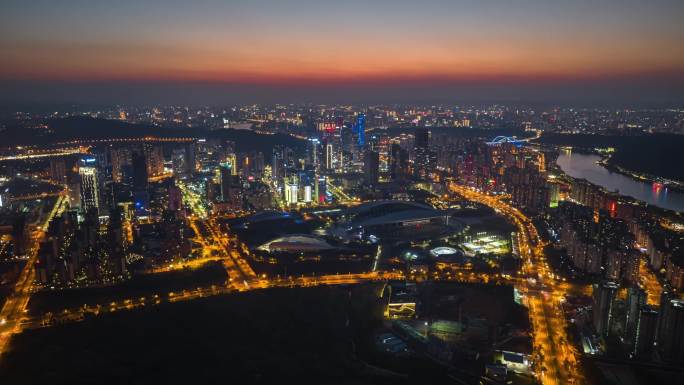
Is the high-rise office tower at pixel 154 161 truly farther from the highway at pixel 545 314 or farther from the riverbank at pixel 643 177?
the riverbank at pixel 643 177

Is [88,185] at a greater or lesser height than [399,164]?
greater

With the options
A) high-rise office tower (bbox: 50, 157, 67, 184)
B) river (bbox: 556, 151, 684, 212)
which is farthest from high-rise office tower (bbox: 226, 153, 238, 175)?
river (bbox: 556, 151, 684, 212)

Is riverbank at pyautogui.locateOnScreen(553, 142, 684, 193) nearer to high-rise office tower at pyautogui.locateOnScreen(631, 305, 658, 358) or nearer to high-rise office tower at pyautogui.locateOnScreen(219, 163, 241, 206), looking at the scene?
high-rise office tower at pyautogui.locateOnScreen(631, 305, 658, 358)

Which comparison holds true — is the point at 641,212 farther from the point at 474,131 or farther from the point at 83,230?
the point at 474,131

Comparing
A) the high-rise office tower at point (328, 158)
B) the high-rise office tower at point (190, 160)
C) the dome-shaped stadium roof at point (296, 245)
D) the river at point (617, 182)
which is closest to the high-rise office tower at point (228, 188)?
the dome-shaped stadium roof at point (296, 245)

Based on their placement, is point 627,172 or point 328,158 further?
point 328,158

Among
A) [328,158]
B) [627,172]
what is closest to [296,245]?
[328,158]

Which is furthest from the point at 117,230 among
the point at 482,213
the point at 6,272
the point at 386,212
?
the point at 482,213

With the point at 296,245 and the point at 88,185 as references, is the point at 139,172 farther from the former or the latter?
the point at 296,245
